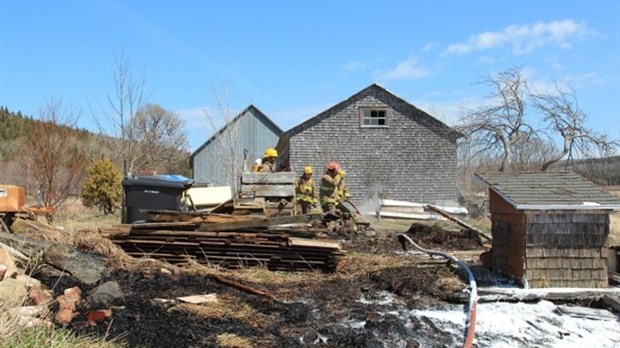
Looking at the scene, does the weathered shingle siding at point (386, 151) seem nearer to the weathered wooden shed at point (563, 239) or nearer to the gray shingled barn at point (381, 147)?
Answer: the gray shingled barn at point (381, 147)

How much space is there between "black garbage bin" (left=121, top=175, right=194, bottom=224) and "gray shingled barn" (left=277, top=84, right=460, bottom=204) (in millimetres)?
14338

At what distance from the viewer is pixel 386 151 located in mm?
25781

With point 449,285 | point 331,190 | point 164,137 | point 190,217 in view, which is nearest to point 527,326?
point 449,285

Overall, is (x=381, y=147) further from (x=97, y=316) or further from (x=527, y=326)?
(x=97, y=316)

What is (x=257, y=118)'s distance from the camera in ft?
137

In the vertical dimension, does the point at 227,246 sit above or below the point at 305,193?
below

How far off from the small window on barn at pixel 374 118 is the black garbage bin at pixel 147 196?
15664mm

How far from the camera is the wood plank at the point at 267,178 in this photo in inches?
502

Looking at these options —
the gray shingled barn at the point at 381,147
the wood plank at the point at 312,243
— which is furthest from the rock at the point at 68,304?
the gray shingled barn at the point at 381,147

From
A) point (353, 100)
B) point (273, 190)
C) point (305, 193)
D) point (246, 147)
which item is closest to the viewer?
point (273, 190)

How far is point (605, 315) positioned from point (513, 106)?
50.1 feet

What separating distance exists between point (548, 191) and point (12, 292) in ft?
22.1

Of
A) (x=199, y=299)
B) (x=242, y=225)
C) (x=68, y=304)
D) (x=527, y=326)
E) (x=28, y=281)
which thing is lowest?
(x=527, y=326)

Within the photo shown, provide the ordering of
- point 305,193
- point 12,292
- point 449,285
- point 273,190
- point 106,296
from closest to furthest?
point 12,292
point 106,296
point 449,285
point 273,190
point 305,193
